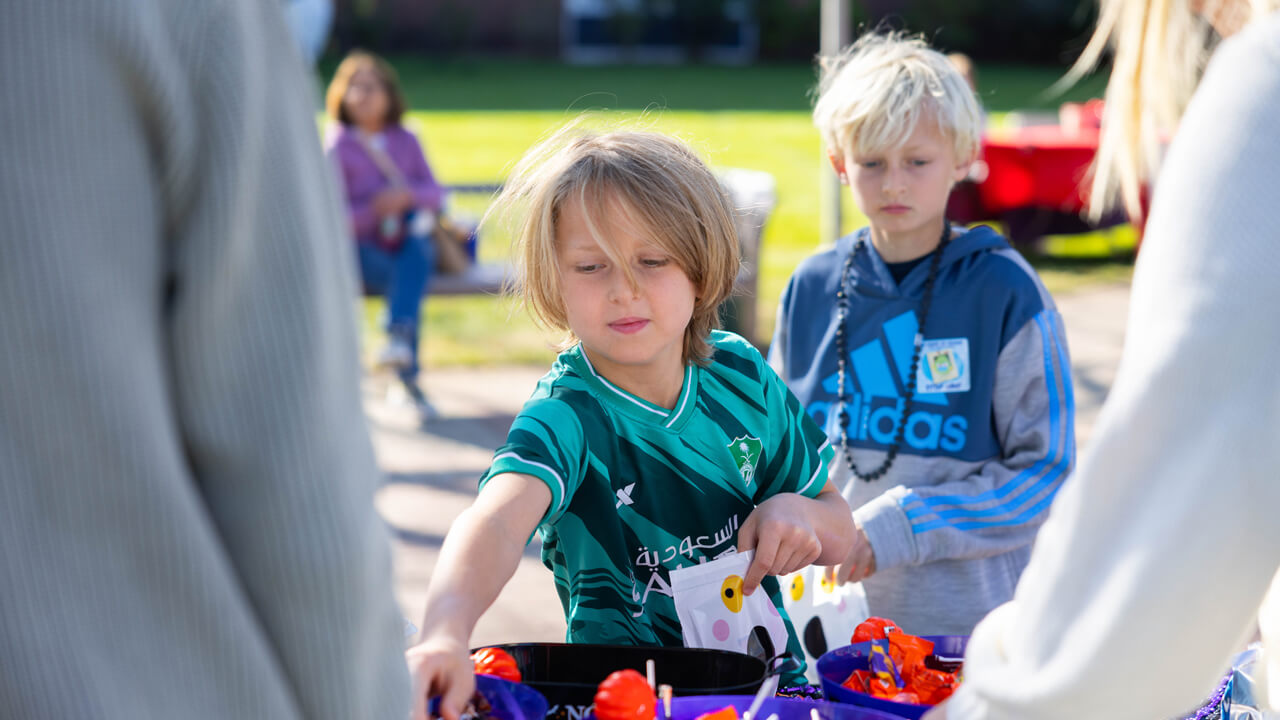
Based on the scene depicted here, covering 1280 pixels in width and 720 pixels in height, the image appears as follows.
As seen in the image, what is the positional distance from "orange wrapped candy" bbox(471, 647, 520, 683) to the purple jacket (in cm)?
571

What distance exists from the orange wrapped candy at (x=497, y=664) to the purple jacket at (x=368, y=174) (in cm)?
571

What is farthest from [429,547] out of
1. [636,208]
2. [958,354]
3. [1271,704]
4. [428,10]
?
[428,10]

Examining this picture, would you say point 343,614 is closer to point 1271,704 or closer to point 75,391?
point 75,391

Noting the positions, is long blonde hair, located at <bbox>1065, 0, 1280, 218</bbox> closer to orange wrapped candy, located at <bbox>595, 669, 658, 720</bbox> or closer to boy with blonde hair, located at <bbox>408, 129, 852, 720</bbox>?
boy with blonde hair, located at <bbox>408, 129, 852, 720</bbox>

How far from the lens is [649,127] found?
2143mm

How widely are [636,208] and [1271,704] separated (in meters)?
1.06

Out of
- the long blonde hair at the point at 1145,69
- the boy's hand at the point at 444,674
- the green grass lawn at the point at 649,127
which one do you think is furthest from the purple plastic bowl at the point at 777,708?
the long blonde hair at the point at 1145,69

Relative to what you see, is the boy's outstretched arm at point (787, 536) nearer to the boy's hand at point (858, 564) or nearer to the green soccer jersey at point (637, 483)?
the green soccer jersey at point (637, 483)

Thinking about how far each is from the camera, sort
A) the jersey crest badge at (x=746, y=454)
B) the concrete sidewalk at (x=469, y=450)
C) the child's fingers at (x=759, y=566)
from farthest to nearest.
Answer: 1. the concrete sidewalk at (x=469, y=450)
2. the jersey crest badge at (x=746, y=454)
3. the child's fingers at (x=759, y=566)

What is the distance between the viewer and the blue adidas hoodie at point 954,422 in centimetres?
227

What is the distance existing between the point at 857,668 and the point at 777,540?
0.21 meters

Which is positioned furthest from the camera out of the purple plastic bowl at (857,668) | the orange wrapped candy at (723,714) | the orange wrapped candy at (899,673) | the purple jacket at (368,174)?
the purple jacket at (368,174)

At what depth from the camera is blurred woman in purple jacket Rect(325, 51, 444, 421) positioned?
6.98 metres

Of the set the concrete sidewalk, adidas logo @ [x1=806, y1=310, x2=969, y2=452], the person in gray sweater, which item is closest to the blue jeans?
the concrete sidewalk
